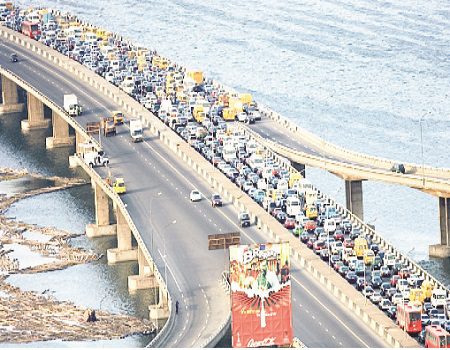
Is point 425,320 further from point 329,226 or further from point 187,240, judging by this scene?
point 187,240

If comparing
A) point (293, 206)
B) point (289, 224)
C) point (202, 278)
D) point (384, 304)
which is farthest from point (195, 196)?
point (384, 304)

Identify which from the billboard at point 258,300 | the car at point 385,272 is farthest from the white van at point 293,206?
the billboard at point 258,300

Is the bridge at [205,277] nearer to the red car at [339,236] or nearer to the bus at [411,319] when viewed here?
the bus at [411,319]

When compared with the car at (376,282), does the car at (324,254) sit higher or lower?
higher

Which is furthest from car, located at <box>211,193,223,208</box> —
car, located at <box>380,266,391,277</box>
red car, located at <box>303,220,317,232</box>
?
car, located at <box>380,266,391,277</box>

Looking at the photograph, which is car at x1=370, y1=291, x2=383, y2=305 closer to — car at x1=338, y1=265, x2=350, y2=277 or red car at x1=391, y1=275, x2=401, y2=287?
red car at x1=391, y1=275, x2=401, y2=287

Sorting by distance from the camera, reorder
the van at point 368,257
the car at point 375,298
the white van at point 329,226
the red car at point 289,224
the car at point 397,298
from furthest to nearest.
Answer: the red car at point 289,224 → the white van at point 329,226 → the van at point 368,257 → the car at point 375,298 → the car at point 397,298

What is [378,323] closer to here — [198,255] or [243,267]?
[243,267]

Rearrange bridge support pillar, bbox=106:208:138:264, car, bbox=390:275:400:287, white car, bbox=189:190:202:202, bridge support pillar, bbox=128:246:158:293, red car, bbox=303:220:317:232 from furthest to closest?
white car, bbox=189:190:202:202 < bridge support pillar, bbox=106:208:138:264 < red car, bbox=303:220:317:232 < bridge support pillar, bbox=128:246:158:293 < car, bbox=390:275:400:287
